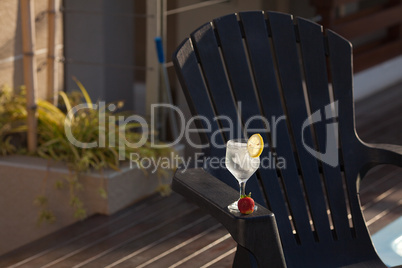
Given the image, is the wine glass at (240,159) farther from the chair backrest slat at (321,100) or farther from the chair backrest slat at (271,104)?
the chair backrest slat at (321,100)

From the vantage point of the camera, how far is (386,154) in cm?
213

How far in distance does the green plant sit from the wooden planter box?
0.12ft

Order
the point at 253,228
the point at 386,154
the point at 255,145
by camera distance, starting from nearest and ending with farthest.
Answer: the point at 253,228 < the point at 255,145 < the point at 386,154

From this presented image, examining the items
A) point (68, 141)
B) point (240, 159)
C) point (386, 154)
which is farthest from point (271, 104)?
point (68, 141)

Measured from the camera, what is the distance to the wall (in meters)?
3.50

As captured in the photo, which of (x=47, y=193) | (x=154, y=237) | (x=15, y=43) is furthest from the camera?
(x=15, y=43)

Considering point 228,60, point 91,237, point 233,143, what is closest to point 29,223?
point 91,237

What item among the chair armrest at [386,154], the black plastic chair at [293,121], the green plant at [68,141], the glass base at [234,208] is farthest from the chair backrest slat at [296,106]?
the green plant at [68,141]

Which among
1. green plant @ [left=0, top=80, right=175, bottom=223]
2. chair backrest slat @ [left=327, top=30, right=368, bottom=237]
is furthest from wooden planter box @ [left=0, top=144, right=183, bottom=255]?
chair backrest slat @ [left=327, top=30, right=368, bottom=237]

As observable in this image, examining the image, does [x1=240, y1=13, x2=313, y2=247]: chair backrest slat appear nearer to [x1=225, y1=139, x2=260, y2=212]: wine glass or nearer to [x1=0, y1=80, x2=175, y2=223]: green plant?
[x1=225, y1=139, x2=260, y2=212]: wine glass

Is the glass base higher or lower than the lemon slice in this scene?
lower

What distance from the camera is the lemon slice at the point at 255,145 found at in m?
1.64

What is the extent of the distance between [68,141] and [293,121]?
1436 millimetres

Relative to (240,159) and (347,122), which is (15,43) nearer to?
(347,122)
